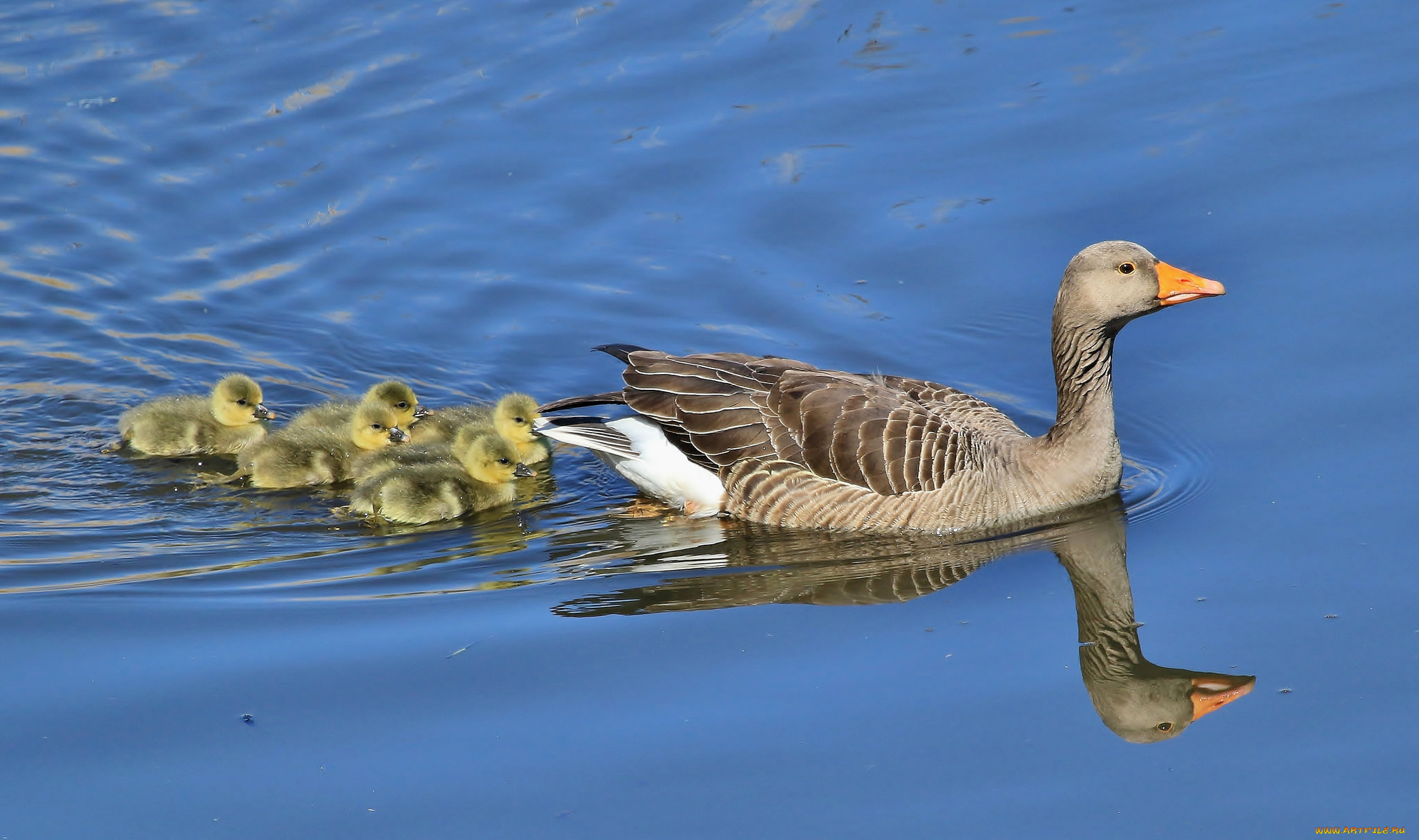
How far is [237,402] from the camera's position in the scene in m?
9.12

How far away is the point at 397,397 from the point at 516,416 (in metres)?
0.79

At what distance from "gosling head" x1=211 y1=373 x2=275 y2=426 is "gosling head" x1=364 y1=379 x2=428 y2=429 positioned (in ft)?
2.09

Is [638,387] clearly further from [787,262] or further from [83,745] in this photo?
[83,745]

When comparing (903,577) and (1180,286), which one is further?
(1180,286)

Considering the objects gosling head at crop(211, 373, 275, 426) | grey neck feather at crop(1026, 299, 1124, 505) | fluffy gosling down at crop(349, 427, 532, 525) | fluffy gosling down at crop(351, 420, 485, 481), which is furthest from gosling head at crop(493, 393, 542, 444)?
grey neck feather at crop(1026, 299, 1124, 505)

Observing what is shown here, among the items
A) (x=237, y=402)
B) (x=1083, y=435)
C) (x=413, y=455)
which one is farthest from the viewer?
(x=237, y=402)

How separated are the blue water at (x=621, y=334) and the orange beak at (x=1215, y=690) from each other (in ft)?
0.78

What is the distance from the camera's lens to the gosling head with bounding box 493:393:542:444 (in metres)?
9.12

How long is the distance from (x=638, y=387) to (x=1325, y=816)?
4.62 metres

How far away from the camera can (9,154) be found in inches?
498

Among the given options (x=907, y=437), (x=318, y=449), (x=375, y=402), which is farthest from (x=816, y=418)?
(x=318, y=449)

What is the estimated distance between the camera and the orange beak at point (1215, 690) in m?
6.30

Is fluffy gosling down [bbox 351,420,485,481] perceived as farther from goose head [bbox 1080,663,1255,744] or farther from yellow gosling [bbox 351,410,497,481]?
goose head [bbox 1080,663,1255,744]

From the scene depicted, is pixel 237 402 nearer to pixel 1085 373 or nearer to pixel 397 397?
pixel 397 397
